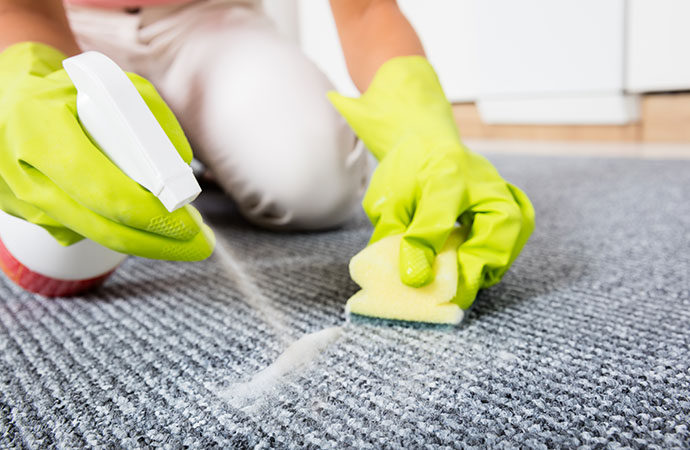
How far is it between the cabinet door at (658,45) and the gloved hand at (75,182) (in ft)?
4.17

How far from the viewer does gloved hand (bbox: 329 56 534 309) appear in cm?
41

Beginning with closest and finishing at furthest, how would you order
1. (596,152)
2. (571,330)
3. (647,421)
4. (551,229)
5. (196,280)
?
1. (647,421)
2. (571,330)
3. (196,280)
4. (551,229)
5. (596,152)

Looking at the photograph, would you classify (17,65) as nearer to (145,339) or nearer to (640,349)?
(145,339)

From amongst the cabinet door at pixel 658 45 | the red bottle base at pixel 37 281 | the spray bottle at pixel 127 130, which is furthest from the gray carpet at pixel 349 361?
the cabinet door at pixel 658 45

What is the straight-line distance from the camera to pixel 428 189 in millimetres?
416

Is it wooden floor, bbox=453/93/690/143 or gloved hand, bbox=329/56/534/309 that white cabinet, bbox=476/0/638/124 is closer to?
wooden floor, bbox=453/93/690/143

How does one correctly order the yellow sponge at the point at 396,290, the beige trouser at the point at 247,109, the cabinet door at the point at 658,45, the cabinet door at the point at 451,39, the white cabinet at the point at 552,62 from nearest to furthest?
the yellow sponge at the point at 396,290, the beige trouser at the point at 247,109, the cabinet door at the point at 658,45, the white cabinet at the point at 552,62, the cabinet door at the point at 451,39

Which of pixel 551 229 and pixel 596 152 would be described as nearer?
pixel 551 229

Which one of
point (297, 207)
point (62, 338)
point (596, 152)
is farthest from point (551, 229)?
point (596, 152)

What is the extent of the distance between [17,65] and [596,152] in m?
1.19

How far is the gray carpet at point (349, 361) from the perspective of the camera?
11.4 inches

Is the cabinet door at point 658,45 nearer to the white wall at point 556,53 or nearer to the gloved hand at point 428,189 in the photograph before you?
the white wall at point 556,53

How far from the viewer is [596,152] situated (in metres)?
1.31

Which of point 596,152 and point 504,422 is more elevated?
point 504,422
